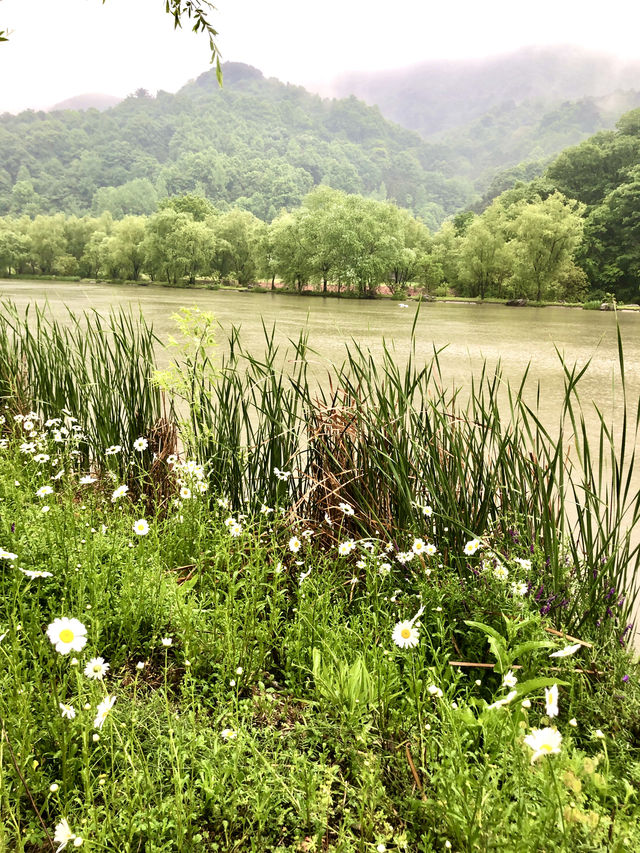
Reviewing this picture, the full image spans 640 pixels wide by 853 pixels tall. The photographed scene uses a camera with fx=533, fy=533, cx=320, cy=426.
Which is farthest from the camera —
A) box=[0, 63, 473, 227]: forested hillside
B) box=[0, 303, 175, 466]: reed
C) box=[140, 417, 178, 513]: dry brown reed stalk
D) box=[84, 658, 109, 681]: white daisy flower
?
box=[0, 63, 473, 227]: forested hillside

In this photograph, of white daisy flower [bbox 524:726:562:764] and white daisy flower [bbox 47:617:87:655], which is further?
white daisy flower [bbox 47:617:87:655]

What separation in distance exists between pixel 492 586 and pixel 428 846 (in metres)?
0.82

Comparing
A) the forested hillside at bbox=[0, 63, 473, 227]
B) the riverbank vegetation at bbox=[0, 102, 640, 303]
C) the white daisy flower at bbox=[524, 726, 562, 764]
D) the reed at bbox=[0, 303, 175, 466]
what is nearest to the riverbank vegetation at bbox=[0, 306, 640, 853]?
the white daisy flower at bbox=[524, 726, 562, 764]

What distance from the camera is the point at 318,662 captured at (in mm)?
1451

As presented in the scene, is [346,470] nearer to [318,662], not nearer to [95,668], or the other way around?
[318,662]

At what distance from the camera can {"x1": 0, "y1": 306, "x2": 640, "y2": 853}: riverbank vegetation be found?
1025 mm

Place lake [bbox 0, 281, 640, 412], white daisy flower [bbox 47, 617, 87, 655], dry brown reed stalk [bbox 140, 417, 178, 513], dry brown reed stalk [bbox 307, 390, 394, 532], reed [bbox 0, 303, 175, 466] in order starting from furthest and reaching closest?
lake [bbox 0, 281, 640, 412], reed [bbox 0, 303, 175, 466], dry brown reed stalk [bbox 140, 417, 178, 513], dry brown reed stalk [bbox 307, 390, 394, 532], white daisy flower [bbox 47, 617, 87, 655]

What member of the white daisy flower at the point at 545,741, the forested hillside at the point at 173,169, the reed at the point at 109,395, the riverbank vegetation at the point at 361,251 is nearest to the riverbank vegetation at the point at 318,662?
the white daisy flower at the point at 545,741

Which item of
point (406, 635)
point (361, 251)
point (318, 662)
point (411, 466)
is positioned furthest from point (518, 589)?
point (361, 251)

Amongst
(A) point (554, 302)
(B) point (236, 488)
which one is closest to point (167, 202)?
(A) point (554, 302)

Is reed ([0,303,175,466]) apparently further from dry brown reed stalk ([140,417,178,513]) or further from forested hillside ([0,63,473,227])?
forested hillside ([0,63,473,227])

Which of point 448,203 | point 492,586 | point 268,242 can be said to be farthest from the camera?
point 448,203

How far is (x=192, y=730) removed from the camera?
117 centimetres

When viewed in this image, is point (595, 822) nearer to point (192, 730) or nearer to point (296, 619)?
point (192, 730)
